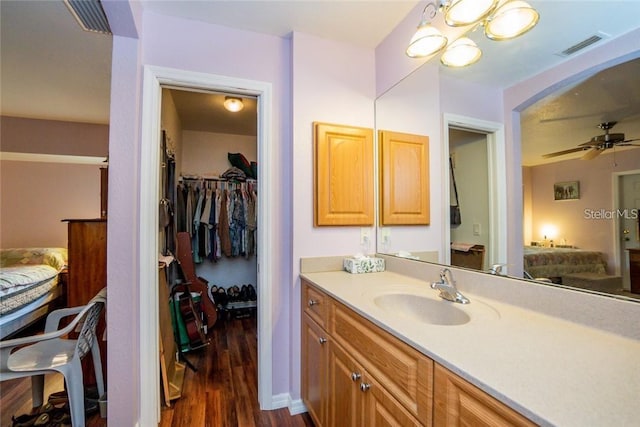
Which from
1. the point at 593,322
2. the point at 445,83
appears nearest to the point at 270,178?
the point at 445,83

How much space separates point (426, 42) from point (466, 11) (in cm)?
23

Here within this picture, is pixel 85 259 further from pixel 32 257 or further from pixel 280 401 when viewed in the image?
pixel 32 257

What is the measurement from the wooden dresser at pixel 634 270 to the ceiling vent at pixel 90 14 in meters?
2.29

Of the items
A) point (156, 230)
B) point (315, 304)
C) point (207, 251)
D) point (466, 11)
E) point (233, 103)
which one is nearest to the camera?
point (466, 11)

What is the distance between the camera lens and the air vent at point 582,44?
932 millimetres

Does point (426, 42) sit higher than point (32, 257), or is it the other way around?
point (426, 42)

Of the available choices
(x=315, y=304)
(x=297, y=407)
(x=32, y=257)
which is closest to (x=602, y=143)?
(x=315, y=304)

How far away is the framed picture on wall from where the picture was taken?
39.1 inches

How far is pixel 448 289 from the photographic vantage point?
4.10 ft

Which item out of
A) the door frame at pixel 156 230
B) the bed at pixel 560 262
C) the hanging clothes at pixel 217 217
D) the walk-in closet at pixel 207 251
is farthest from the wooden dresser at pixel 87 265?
the bed at pixel 560 262

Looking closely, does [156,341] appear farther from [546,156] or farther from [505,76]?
[505,76]

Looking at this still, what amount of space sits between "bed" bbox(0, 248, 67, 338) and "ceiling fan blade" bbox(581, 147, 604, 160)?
14.5 ft

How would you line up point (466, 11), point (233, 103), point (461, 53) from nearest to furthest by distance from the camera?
point (466, 11)
point (461, 53)
point (233, 103)

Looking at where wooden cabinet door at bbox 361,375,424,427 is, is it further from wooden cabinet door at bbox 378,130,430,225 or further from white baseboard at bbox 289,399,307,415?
wooden cabinet door at bbox 378,130,430,225
